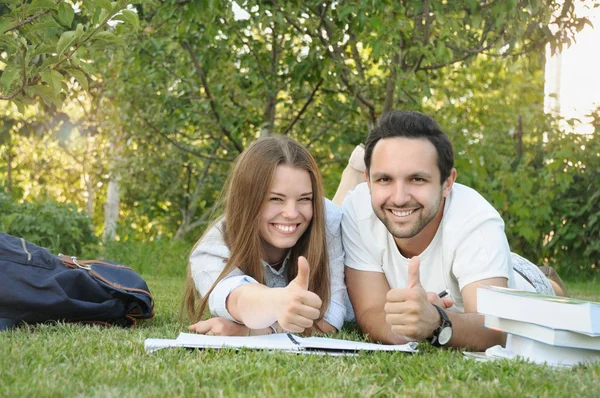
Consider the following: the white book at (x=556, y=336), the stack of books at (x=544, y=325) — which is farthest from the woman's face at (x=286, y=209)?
the white book at (x=556, y=336)

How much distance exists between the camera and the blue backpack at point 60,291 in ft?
11.0

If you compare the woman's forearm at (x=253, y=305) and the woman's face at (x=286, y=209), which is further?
the woman's face at (x=286, y=209)

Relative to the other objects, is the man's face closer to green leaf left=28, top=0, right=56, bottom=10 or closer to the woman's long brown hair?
the woman's long brown hair

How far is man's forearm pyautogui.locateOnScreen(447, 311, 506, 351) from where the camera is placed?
111 inches

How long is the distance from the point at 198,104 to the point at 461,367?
6.06 meters

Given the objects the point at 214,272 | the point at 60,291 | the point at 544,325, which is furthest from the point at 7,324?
the point at 544,325

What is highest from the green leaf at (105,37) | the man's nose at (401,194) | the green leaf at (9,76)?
the green leaf at (105,37)

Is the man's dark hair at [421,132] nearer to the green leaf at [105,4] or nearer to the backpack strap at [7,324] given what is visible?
the green leaf at [105,4]

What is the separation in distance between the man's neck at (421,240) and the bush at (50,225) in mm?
5225

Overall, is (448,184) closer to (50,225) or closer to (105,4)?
(105,4)

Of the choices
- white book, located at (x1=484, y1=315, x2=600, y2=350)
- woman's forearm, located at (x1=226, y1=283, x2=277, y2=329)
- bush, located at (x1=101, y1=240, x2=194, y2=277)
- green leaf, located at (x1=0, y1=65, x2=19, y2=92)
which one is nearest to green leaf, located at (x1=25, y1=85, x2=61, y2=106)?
green leaf, located at (x1=0, y1=65, x2=19, y2=92)

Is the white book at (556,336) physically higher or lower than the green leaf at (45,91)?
lower

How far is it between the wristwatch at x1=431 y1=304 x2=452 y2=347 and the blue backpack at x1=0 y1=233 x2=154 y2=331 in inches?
61.9

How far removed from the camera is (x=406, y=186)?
311 centimetres
